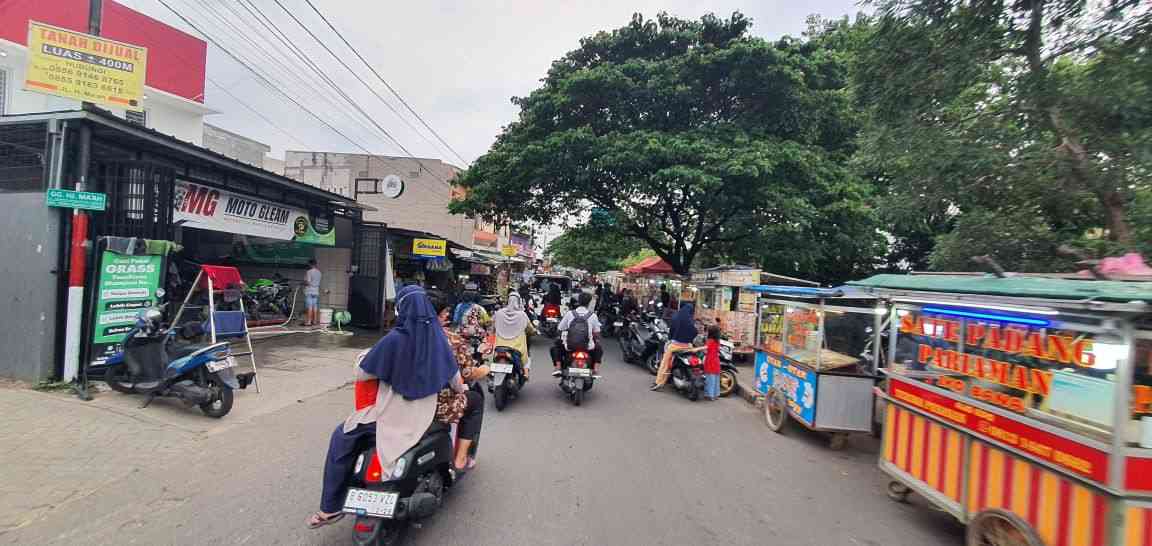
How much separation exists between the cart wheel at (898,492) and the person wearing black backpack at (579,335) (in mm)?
3867

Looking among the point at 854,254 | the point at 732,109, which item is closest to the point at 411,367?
the point at 732,109

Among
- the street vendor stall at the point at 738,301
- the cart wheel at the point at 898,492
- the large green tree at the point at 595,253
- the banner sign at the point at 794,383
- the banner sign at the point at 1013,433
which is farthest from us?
the large green tree at the point at 595,253

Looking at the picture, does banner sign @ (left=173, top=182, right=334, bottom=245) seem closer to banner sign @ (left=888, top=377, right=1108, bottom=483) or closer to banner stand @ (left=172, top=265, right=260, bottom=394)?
banner stand @ (left=172, top=265, right=260, bottom=394)

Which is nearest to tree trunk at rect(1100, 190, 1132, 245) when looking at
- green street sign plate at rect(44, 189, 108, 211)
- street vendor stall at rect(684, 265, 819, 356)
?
street vendor stall at rect(684, 265, 819, 356)

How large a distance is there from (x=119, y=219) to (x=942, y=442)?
9.22 metres

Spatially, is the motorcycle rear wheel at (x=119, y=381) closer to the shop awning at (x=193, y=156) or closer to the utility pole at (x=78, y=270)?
the utility pole at (x=78, y=270)

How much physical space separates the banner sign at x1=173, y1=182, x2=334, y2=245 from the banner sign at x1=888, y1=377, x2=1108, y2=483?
1045 centimetres

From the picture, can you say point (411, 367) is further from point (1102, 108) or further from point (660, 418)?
point (1102, 108)

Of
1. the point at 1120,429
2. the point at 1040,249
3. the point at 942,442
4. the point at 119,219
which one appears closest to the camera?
the point at 1120,429

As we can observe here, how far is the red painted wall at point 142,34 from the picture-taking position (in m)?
13.2

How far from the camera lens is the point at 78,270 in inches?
243

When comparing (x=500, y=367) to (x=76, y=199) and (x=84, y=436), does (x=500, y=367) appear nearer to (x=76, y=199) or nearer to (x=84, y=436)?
(x=84, y=436)

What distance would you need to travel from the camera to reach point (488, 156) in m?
16.8

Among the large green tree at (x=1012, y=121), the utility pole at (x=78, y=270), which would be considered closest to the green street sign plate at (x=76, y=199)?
the utility pole at (x=78, y=270)
